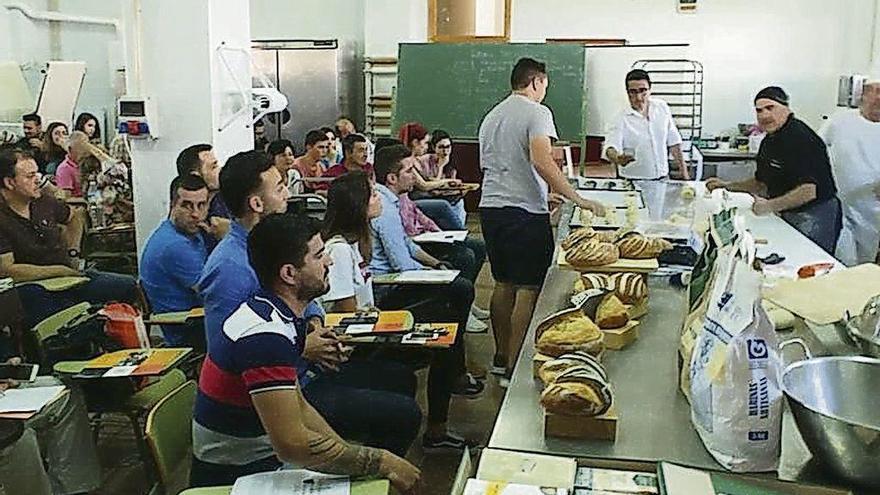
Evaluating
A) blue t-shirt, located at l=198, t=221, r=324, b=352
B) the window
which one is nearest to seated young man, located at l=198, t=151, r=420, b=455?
blue t-shirt, located at l=198, t=221, r=324, b=352

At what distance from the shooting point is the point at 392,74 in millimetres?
8992

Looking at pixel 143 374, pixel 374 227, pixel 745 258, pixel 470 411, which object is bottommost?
pixel 470 411

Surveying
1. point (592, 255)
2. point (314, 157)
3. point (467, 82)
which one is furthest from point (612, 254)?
point (467, 82)

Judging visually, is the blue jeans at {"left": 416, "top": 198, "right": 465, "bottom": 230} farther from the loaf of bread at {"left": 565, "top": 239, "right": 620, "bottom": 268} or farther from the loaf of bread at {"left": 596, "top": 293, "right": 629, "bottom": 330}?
the loaf of bread at {"left": 596, "top": 293, "right": 629, "bottom": 330}

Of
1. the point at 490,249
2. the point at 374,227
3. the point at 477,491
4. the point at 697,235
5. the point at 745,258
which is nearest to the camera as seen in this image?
the point at 477,491

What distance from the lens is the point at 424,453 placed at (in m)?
3.46

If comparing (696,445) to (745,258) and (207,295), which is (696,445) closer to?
(745,258)

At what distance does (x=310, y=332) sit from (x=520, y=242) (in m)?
1.75

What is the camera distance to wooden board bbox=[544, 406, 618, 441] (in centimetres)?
Answer: 149

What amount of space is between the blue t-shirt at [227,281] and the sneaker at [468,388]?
67.9 inches

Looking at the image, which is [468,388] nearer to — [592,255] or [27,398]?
[592,255]

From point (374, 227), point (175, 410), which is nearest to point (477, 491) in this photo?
point (175, 410)

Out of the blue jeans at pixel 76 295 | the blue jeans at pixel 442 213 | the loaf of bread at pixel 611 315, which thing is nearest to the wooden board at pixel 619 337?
the loaf of bread at pixel 611 315

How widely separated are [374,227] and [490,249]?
0.75 m
